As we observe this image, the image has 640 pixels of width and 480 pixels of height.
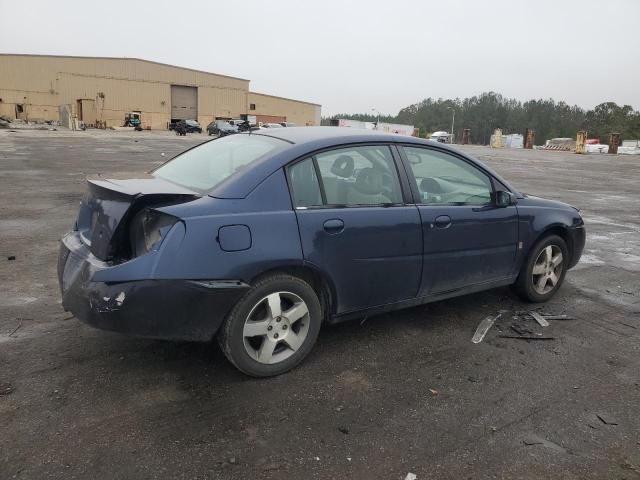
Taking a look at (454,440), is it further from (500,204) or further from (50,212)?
(50,212)

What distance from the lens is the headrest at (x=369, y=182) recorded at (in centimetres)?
362

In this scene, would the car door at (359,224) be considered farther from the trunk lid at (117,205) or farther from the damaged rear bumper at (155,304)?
the trunk lid at (117,205)

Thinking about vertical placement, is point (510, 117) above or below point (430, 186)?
above

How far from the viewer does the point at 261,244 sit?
9.96 feet

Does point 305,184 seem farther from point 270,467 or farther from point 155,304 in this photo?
point 270,467

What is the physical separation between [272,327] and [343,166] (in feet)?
4.04

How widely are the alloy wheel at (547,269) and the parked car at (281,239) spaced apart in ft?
1.62

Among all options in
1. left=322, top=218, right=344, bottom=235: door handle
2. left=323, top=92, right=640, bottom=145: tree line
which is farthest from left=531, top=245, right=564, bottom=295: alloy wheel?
left=323, top=92, right=640, bottom=145: tree line

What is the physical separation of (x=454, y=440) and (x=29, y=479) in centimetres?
205

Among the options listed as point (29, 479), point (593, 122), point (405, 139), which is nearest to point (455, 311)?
point (405, 139)

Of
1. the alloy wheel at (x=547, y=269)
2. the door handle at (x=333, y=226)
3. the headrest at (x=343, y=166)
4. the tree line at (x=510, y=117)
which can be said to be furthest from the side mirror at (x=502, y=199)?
the tree line at (x=510, y=117)

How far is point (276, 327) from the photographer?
10.6ft

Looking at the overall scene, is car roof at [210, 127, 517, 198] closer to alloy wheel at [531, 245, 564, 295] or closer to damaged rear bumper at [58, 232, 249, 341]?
damaged rear bumper at [58, 232, 249, 341]

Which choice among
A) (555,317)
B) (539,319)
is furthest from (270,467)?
(555,317)
